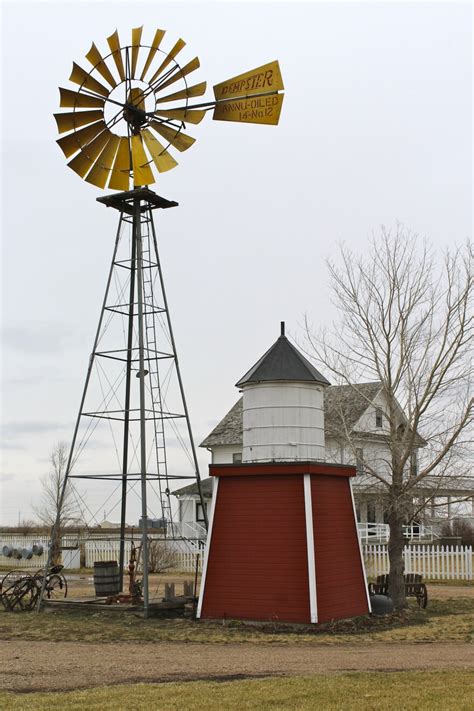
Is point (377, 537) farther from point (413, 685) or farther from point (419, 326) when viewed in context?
point (413, 685)

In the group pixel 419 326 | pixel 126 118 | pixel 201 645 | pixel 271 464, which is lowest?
pixel 201 645

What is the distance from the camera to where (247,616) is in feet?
62.0

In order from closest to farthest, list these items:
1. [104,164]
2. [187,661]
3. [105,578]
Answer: [187,661], [104,164], [105,578]

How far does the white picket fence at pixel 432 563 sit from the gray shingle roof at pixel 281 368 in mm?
14618

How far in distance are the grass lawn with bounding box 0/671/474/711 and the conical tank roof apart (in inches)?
313

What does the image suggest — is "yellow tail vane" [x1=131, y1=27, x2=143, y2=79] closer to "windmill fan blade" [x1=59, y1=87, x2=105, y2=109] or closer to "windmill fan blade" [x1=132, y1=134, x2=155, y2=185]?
"windmill fan blade" [x1=59, y1=87, x2=105, y2=109]

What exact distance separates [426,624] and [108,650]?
7.39 metres

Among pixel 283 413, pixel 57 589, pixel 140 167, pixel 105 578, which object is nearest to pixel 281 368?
pixel 283 413

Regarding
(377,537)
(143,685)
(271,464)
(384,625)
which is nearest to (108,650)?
(143,685)

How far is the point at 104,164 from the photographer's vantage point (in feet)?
71.1

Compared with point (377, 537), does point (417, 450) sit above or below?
above

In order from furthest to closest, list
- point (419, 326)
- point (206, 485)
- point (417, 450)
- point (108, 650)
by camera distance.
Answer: point (206, 485) → point (417, 450) → point (419, 326) → point (108, 650)

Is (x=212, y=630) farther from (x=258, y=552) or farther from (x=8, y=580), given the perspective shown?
(x=8, y=580)

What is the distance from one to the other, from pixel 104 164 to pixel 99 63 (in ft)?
7.48
